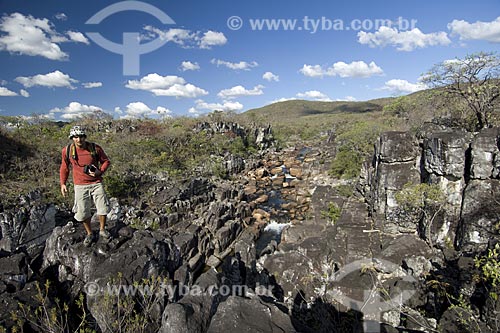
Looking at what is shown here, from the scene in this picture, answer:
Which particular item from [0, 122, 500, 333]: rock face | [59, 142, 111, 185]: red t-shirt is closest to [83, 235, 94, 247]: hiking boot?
[0, 122, 500, 333]: rock face

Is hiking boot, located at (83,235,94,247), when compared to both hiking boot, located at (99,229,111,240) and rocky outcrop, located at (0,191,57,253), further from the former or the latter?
rocky outcrop, located at (0,191,57,253)

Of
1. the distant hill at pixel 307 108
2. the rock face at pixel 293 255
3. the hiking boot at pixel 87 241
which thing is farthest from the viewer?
the distant hill at pixel 307 108

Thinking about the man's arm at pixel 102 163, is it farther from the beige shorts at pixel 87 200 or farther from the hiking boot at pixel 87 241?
the hiking boot at pixel 87 241

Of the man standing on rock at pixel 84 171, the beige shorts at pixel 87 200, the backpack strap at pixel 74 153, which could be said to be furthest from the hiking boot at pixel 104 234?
the backpack strap at pixel 74 153

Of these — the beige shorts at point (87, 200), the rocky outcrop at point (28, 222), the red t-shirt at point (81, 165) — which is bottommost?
the rocky outcrop at point (28, 222)

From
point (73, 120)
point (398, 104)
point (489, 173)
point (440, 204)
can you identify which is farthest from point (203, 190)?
point (73, 120)

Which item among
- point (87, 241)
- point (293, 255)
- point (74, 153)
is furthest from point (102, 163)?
point (293, 255)

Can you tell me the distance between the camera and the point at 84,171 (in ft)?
18.2

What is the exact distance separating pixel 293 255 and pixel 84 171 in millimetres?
9334

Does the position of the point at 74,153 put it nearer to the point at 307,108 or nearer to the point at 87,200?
the point at 87,200

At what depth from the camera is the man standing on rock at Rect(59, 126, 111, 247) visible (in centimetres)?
544

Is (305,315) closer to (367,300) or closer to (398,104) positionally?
(367,300)

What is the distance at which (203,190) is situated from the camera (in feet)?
82.3

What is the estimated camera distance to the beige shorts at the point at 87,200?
5668 millimetres
